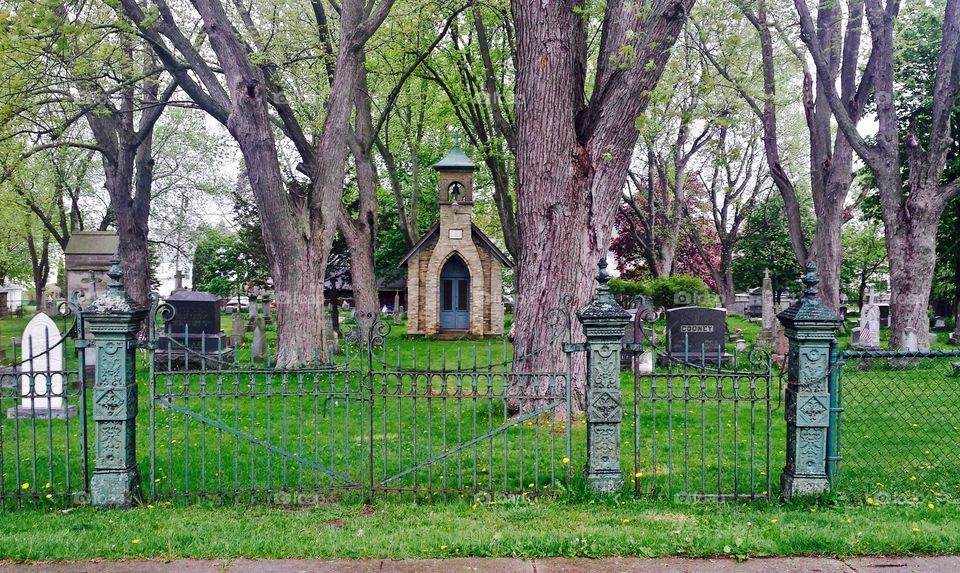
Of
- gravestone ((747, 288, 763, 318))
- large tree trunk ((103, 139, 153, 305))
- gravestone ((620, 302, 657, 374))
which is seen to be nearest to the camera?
gravestone ((620, 302, 657, 374))

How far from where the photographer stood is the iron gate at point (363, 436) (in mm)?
5508

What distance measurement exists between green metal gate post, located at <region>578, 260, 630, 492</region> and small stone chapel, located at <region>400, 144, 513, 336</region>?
60.0 feet

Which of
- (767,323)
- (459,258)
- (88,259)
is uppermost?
(459,258)

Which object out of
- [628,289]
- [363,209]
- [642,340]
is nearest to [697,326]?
[642,340]

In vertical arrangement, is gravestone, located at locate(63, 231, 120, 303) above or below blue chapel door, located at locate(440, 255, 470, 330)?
above

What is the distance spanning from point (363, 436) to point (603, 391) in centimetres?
221

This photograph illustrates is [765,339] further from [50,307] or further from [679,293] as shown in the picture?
[50,307]

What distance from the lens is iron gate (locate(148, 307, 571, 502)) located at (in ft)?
18.1

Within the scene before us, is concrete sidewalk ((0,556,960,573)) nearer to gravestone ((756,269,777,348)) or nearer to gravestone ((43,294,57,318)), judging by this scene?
gravestone ((756,269,777,348))

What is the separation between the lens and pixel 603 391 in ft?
18.4

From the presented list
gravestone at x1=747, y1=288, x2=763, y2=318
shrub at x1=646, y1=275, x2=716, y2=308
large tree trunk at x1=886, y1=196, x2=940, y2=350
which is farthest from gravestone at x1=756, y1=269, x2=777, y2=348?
gravestone at x1=747, y1=288, x2=763, y2=318

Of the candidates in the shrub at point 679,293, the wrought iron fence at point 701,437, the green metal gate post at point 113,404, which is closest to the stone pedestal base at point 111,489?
the green metal gate post at point 113,404

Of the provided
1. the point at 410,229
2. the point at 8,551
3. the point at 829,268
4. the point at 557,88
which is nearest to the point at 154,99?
the point at 410,229

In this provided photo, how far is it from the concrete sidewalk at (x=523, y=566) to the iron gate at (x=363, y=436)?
34.2 inches
